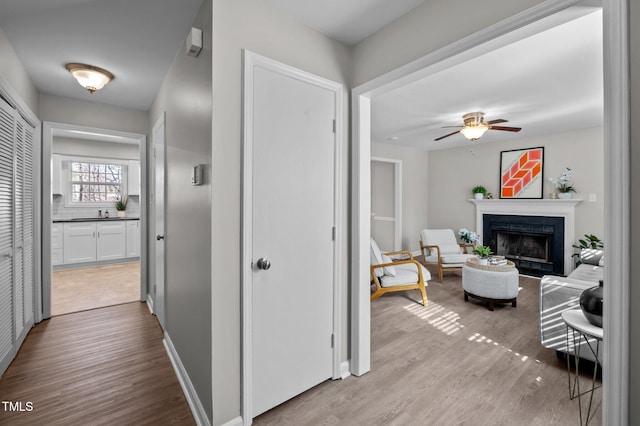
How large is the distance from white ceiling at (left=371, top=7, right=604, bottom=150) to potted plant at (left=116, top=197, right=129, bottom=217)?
547cm

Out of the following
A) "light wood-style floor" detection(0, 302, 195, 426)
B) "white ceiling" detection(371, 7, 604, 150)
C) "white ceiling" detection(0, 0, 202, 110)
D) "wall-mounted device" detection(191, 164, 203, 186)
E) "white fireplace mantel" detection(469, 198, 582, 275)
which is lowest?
"light wood-style floor" detection(0, 302, 195, 426)

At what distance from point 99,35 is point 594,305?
11.5ft

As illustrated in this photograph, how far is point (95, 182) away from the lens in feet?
20.1

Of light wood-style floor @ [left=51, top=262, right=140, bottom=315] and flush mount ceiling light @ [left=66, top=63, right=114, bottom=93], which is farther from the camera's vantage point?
light wood-style floor @ [left=51, top=262, right=140, bottom=315]

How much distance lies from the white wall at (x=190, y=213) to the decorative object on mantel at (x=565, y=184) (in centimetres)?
573

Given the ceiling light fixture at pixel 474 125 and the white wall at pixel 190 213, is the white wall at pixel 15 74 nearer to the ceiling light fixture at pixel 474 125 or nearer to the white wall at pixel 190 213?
the white wall at pixel 190 213

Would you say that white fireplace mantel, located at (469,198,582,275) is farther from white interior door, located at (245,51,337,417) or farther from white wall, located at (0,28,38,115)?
white wall, located at (0,28,38,115)

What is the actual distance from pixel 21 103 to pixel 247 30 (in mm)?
2245

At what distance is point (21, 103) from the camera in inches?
97.3

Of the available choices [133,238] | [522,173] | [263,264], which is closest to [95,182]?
[133,238]

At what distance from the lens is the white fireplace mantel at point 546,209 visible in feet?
16.1

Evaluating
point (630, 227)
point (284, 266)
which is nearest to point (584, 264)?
point (630, 227)

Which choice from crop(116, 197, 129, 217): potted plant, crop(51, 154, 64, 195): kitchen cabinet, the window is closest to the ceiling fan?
crop(116, 197, 129, 217): potted plant

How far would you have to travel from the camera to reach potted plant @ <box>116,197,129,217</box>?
20.6ft
